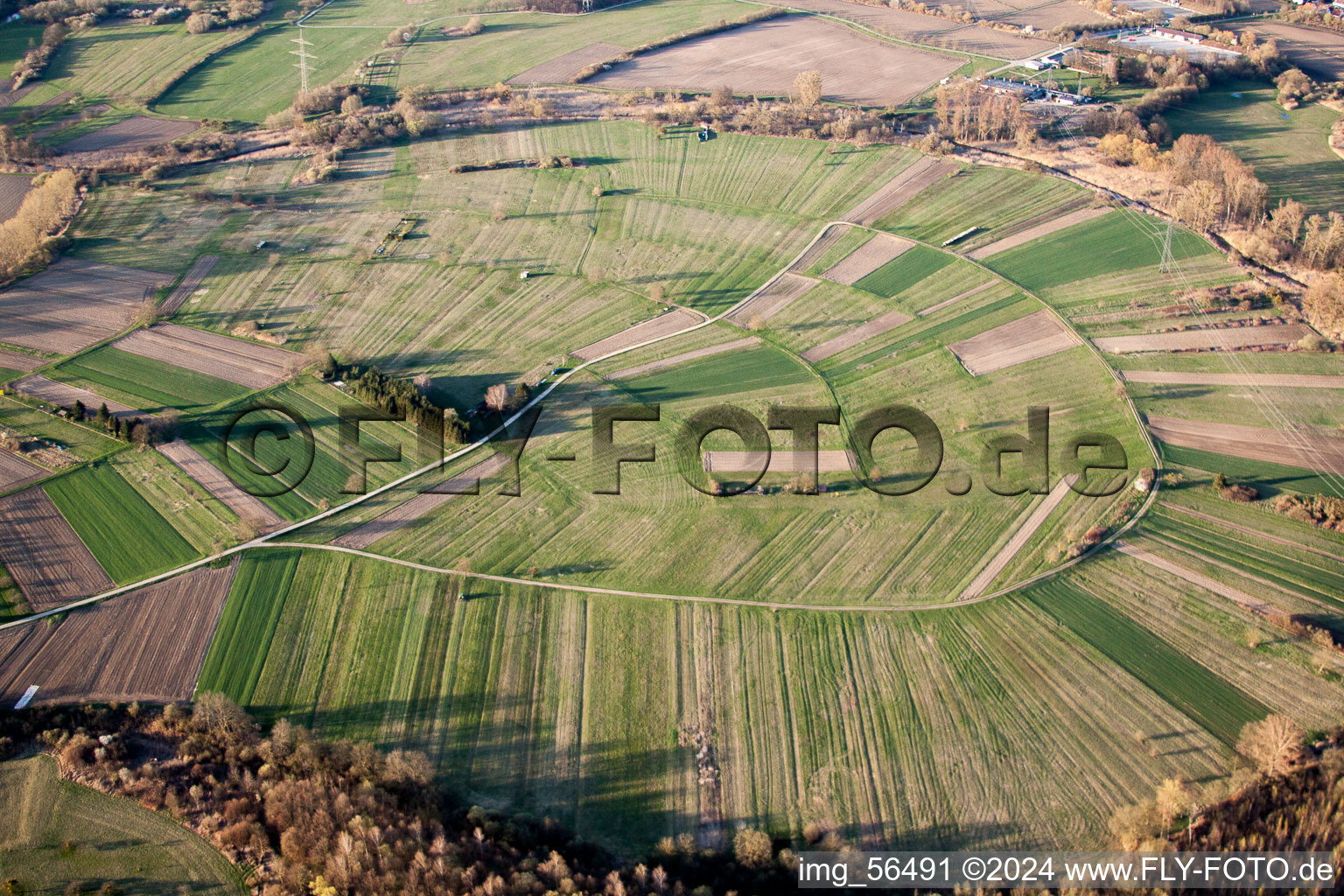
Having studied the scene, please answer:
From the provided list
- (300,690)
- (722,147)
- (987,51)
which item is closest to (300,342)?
(300,690)

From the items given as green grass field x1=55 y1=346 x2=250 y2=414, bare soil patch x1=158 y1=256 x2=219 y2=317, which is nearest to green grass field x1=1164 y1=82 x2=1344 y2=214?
green grass field x1=55 y1=346 x2=250 y2=414

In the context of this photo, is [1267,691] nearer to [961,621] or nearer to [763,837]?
[961,621]

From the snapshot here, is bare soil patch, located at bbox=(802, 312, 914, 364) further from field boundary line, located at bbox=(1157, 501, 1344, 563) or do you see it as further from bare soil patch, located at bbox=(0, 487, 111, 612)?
bare soil patch, located at bbox=(0, 487, 111, 612)

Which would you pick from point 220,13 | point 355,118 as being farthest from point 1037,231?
point 220,13

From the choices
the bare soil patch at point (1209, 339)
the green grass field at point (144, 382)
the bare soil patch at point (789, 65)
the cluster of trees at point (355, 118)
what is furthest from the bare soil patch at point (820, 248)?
the cluster of trees at point (355, 118)

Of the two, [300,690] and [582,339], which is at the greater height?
[582,339]
